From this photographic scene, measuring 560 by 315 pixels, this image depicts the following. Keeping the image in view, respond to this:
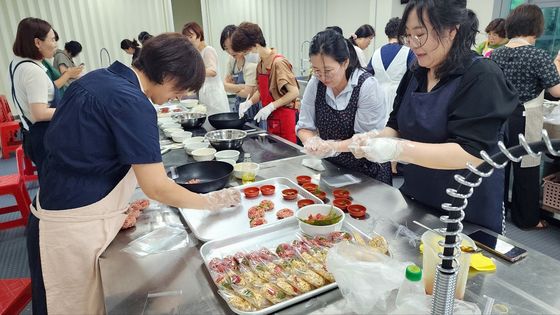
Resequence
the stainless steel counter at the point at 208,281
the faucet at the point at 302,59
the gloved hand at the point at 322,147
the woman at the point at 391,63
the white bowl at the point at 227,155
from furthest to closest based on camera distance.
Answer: the faucet at the point at 302,59 < the woman at the point at 391,63 < the white bowl at the point at 227,155 < the gloved hand at the point at 322,147 < the stainless steel counter at the point at 208,281

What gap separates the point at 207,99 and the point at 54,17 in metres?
3.18

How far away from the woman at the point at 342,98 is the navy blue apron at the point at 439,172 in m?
0.41

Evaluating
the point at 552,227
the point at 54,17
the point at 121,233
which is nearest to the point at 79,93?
the point at 121,233

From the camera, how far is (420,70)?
1452 millimetres

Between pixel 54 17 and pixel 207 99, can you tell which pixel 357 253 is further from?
pixel 54 17

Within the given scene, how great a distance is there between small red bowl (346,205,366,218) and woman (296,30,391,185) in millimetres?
364

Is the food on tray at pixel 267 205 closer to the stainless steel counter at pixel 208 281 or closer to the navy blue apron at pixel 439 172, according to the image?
the stainless steel counter at pixel 208 281

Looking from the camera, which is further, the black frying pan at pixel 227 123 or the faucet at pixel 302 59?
the faucet at pixel 302 59

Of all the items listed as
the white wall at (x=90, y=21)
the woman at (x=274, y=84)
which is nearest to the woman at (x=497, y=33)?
the woman at (x=274, y=84)

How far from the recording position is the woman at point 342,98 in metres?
1.81

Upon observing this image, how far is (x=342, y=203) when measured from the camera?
1460mm

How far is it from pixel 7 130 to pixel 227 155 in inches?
166

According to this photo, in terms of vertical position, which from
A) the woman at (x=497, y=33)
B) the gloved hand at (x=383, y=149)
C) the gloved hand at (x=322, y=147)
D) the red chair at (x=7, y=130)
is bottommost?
the red chair at (x=7, y=130)

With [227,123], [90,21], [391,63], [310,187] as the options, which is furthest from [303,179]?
[90,21]
